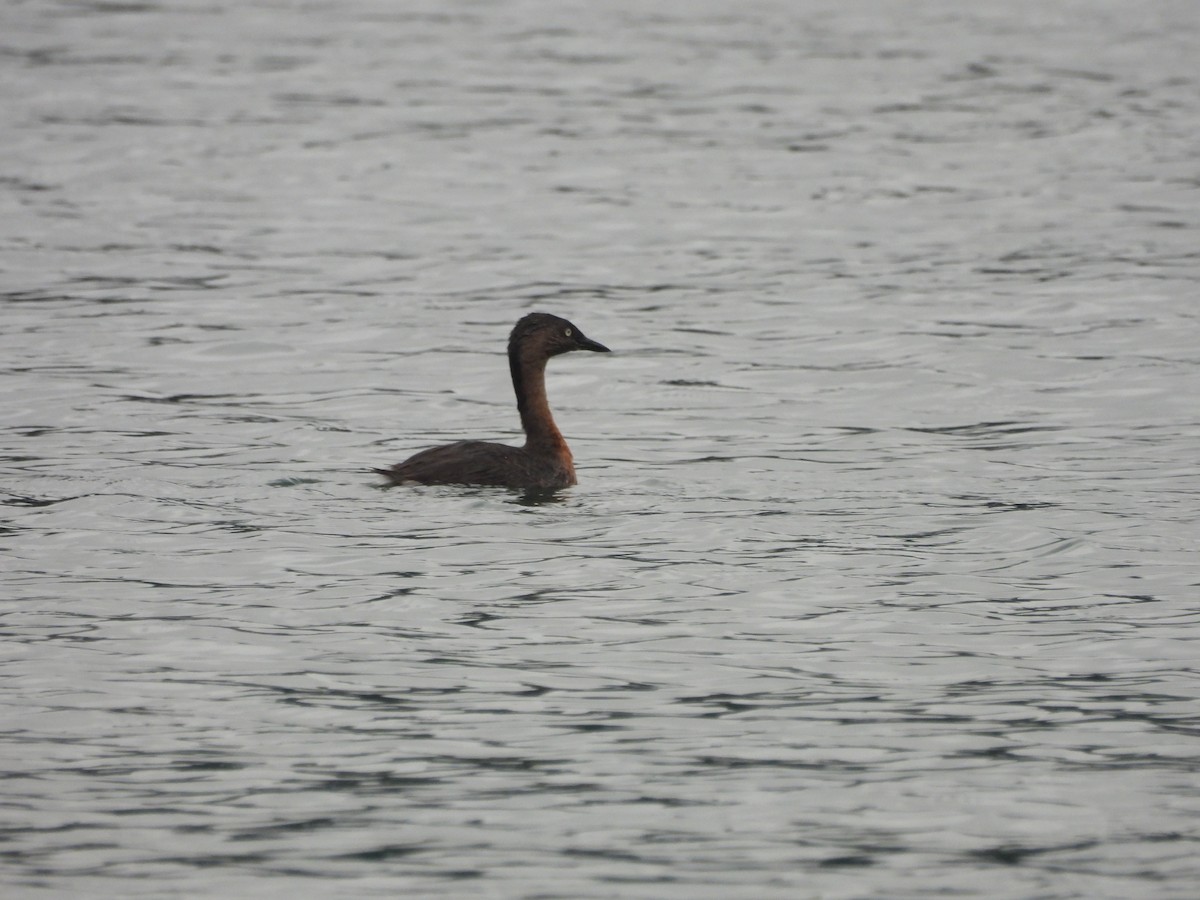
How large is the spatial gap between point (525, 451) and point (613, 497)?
654mm

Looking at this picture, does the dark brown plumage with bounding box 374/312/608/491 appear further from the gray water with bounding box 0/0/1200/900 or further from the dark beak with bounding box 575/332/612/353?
the gray water with bounding box 0/0/1200/900

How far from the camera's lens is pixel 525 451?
12.8 m

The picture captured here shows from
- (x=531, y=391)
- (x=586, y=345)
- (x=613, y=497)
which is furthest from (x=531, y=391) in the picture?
(x=613, y=497)

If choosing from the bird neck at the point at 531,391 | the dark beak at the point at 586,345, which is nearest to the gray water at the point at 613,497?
the bird neck at the point at 531,391

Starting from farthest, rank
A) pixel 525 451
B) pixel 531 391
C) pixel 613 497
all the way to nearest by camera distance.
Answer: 1. pixel 531 391
2. pixel 525 451
3. pixel 613 497

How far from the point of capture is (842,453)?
44.7ft

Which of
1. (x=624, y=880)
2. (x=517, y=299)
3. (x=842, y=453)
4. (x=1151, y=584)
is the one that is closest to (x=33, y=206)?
(x=517, y=299)

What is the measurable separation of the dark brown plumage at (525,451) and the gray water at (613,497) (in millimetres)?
188

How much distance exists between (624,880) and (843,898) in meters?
0.75

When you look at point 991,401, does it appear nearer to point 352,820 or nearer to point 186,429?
point 186,429

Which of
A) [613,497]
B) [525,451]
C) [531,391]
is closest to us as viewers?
[613,497]

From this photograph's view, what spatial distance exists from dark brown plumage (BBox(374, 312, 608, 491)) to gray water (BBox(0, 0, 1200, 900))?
0.19 meters

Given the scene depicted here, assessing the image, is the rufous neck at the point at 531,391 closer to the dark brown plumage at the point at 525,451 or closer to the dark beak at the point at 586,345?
the dark brown plumage at the point at 525,451

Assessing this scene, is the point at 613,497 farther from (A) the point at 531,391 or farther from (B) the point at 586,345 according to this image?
(B) the point at 586,345
